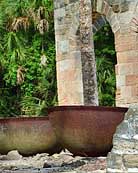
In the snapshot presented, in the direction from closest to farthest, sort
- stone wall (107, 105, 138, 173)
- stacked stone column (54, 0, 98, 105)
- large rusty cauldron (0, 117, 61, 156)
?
stone wall (107, 105, 138, 173)
large rusty cauldron (0, 117, 61, 156)
stacked stone column (54, 0, 98, 105)

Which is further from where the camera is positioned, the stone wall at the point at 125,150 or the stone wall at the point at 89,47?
the stone wall at the point at 89,47

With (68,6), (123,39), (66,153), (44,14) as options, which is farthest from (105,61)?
(66,153)

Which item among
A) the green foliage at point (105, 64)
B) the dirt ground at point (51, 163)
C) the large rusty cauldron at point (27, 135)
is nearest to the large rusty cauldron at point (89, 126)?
the dirt ground at point (51, 163)

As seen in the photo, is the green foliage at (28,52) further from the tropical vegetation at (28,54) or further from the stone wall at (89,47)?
the stone wall at (89,47)

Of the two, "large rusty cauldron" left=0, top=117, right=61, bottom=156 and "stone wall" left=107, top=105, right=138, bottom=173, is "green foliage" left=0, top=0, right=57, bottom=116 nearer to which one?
"large rusty cauldron" left=0, top=117, right=61, bottom=156

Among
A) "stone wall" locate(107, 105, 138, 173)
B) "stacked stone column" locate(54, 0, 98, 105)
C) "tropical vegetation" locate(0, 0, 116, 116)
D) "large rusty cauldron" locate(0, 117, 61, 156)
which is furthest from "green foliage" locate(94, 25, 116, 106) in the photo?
"stone wall" locate(107, 105, 138, 173)

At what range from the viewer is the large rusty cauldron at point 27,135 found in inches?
225

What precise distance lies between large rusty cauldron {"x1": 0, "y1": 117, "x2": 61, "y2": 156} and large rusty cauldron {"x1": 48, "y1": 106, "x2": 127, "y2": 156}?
A: 43cm

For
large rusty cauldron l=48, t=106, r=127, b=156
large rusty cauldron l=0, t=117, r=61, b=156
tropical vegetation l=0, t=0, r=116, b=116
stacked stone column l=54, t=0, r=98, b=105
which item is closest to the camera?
large rusty cauldron l=48, t=106, r=127, b=156

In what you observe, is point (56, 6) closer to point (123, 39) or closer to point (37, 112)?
point (123, 39)

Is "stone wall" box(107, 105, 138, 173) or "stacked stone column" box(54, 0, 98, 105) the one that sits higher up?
"stacked stone column" box(54, 0, 98, 105)

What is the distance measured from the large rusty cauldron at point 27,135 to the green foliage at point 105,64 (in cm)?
794

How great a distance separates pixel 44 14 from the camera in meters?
14.8

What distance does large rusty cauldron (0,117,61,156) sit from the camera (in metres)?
5.72
